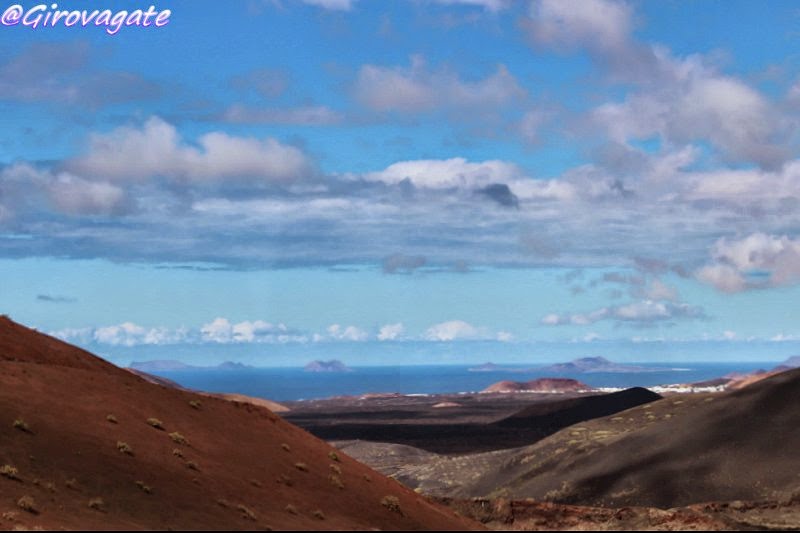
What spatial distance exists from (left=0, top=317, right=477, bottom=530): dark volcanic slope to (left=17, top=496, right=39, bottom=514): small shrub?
0.04 m

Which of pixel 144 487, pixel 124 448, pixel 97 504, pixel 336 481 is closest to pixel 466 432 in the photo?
pixel 336 481

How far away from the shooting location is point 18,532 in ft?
108

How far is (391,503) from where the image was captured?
4662 cm

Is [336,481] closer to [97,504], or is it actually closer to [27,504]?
[97,504]

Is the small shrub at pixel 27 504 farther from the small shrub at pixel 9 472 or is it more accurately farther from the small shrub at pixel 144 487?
the small shrub at pixel 144 487

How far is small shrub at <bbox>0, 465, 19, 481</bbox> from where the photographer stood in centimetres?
3738

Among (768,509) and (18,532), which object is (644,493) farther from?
(18,532)

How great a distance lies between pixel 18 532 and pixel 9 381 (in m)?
13.8

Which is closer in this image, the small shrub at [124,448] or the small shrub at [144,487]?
the small shrub at [144,487]

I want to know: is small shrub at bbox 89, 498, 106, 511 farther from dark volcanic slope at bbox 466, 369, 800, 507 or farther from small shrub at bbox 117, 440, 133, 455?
dark volcanic slope at bbox 466, 369, 800, 507

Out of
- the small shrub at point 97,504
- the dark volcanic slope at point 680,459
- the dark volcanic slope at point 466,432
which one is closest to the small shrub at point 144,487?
the small shrub at point 97,504

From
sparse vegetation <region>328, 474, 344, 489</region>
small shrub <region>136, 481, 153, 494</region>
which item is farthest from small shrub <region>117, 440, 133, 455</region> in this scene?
sparse vegetation <region>328, 474, 344, 489</region>

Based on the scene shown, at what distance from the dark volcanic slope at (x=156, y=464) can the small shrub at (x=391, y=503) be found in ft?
0.33

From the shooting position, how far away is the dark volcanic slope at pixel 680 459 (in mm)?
73438
